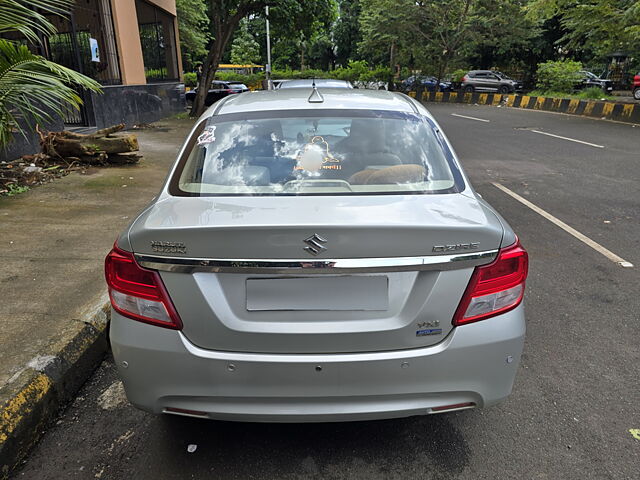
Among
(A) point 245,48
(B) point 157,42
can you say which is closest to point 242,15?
(B) point 157,42

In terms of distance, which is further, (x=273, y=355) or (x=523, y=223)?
(x=523, y=223)

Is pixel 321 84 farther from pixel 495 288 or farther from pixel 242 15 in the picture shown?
pixel 242 15

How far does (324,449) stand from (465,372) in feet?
2.70

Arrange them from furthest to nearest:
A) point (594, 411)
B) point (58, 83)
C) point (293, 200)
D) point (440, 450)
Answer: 1. point (58, 83)
2. point (594, 411)
3. point (440, 450)
4. point (293, 200)

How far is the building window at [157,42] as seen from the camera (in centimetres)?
1658

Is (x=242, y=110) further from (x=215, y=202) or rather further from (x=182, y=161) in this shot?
(x=215, y=202)

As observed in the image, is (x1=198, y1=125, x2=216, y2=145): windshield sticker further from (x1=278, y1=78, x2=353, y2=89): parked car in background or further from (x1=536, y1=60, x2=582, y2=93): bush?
(x1=536, y1=60, x2=582, y2=93): bush

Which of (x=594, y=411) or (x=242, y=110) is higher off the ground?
(x=242, y=110)

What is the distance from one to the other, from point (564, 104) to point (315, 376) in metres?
21.6

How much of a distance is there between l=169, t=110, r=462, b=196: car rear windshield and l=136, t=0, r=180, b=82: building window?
49.4ft

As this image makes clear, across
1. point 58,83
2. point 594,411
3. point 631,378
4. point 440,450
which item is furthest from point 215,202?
point 58,83

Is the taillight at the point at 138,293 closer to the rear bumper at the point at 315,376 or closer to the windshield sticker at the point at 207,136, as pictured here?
the rear bumper at the point at 315,376

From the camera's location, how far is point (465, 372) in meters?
2.03

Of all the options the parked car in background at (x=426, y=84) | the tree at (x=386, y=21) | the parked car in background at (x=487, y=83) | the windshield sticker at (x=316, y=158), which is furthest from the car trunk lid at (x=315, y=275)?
the parked car in background at (x=426, y=84)
